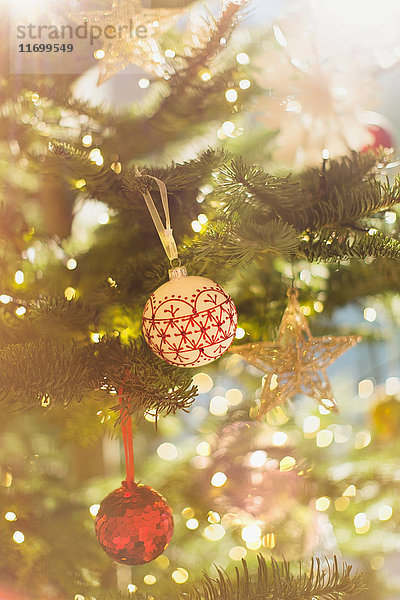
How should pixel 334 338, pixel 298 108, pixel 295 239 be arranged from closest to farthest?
pixel 295 239 < pixel 334 338 < pixel 298 108

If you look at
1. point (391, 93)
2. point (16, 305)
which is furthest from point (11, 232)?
point (391, 93)

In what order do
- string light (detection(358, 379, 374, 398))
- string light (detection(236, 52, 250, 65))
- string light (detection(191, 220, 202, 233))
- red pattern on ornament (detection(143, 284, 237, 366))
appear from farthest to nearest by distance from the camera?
string light (detection(358, 379, 374, 398)), string light (detection(236, 52, 250, 65)), string light (detection(191, 220, 202, 233)), red pattern on ornament (detection(143, 284, 237, 366))

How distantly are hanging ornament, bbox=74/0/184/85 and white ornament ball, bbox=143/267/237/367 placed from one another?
1.00ft

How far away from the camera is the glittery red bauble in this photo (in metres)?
0.42

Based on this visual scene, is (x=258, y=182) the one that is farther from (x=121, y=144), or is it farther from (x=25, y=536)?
(x=25, y=536)

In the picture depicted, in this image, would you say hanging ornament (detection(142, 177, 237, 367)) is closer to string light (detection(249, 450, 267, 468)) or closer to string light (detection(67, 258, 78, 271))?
string light (detection(67, 258, 78, 271))

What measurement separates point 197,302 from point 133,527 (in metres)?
0.20

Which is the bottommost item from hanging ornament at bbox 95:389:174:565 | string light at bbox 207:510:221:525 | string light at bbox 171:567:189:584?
string light at bbox 171:567:189:584

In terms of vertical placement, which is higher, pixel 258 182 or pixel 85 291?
pixel 258 182

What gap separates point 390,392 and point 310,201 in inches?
15.9

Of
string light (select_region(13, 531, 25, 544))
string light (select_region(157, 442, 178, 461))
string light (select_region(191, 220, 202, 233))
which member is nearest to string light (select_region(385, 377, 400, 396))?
string light (select_region(157, 442, 178, 461))

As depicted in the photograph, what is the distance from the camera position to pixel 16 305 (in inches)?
19.3

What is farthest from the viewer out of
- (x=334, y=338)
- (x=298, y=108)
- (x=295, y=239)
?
(x=298, y=108)

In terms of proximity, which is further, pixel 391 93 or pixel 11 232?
pixel 391 93
